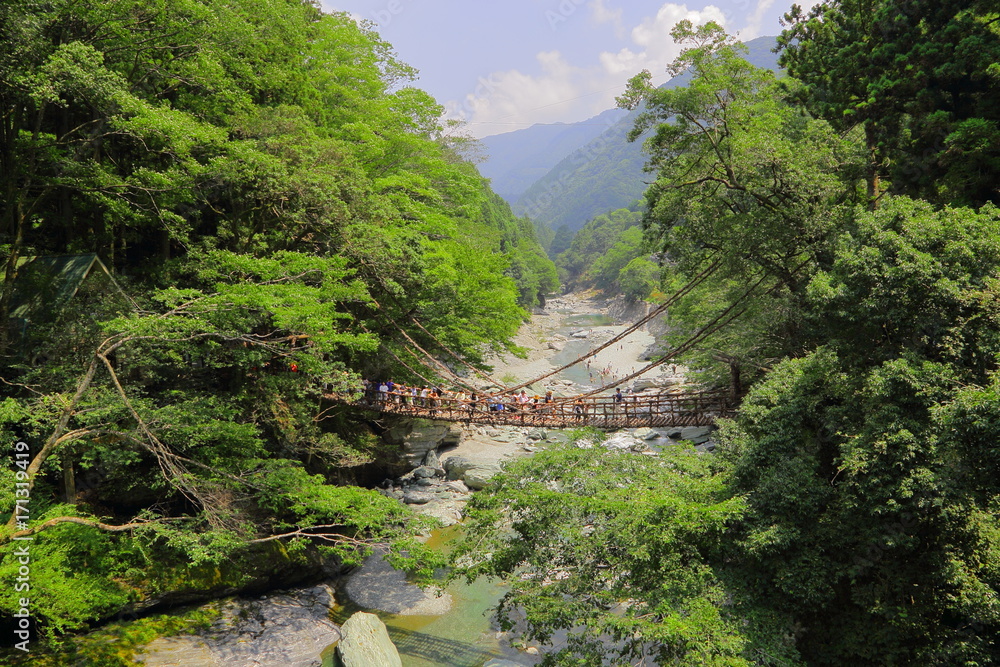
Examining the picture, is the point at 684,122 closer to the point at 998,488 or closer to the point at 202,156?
the point at 998,488

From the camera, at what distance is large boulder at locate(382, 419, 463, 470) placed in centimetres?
1439

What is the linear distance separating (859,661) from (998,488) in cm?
238

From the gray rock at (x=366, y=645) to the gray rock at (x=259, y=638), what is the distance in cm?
51

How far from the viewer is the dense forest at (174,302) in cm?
650

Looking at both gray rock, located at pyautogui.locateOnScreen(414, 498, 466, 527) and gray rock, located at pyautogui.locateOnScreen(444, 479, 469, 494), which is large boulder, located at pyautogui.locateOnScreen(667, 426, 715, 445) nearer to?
gray rock, located at pyautogui.locateOnScreen(444, 479, 469, 494)

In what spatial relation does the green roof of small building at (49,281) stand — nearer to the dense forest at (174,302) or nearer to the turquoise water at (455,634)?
the dense forest at (174,302)

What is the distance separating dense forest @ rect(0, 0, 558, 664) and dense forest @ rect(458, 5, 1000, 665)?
3093mm

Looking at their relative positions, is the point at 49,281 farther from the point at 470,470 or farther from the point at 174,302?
the point at 470,470

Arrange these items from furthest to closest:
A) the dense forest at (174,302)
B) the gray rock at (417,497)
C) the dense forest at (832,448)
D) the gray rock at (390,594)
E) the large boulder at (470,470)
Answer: the large boulder at (470,470)
the gray rock at (417,497)
the gray rock at (390,594)
the dense forest at (174,302)
the dense forest at (832,448)

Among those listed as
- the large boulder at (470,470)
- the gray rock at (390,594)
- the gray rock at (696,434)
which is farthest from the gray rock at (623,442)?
the gray rock at (390,594)

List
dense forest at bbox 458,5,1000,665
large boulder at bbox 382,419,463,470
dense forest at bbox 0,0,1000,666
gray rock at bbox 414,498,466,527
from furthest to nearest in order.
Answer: large boulder at bbox 382,419,463,470 < gray rock at bbox 414,498,466,527 < dense forest at bbox 0,0,1000,666 < dense forest at bbox 458,5,1000,665

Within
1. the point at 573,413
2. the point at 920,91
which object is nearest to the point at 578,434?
the point at 573,413

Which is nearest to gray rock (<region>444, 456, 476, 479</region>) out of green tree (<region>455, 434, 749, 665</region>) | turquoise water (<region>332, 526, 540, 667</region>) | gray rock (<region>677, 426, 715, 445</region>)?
turquoise water (<region>332, 526, 540, 667</region>)

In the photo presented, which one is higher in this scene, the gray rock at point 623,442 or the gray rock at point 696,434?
the gray rock at point 696,434
